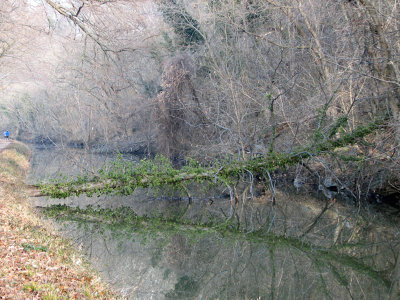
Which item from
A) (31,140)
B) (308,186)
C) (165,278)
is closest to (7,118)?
(31,140)

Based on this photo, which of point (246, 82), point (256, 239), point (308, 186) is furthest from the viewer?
point (246, 82)

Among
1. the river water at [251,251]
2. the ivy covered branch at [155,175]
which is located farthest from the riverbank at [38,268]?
the ivy covered branch at [155,175]

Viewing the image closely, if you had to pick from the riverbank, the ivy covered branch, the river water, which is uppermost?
the ivy covered branch

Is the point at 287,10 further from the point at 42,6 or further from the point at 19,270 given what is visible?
the point at 19,270

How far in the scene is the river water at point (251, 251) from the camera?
23.5 feet

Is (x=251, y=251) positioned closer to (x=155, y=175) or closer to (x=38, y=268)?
(x=155, y=175)

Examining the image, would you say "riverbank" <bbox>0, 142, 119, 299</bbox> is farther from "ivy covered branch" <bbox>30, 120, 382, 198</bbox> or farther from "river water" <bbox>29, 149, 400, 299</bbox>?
"ivy covered branch" <bbox>30, 120, 382, 198</bbox>

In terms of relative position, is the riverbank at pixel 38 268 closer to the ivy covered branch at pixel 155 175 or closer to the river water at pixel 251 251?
the river water at pixel 251 251

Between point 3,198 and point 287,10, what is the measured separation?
12.9 metres

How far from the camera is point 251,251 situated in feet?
29.9

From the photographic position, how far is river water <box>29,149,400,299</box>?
23.5 feet

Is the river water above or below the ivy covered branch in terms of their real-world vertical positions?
below

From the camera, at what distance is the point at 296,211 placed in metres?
12.5

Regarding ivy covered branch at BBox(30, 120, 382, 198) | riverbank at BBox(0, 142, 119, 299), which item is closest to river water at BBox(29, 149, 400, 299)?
riverbank at BBox(0, 142, 119, 299)
